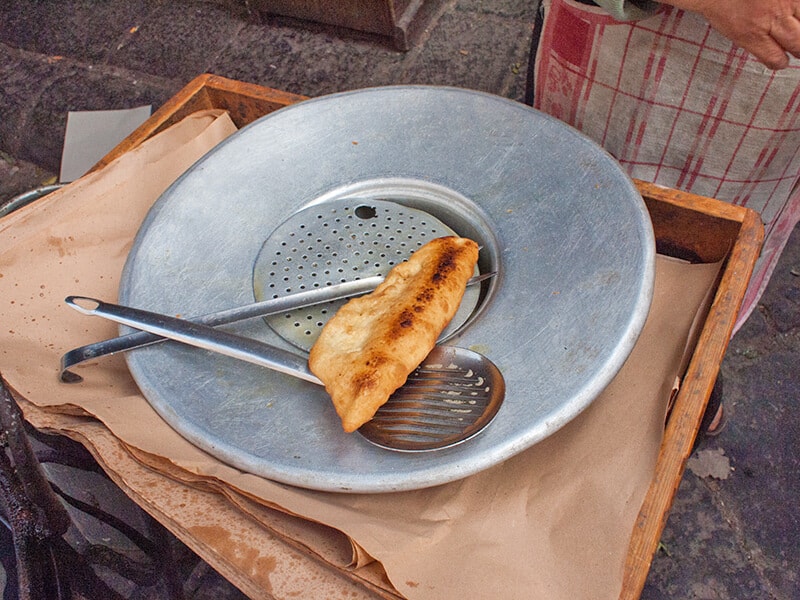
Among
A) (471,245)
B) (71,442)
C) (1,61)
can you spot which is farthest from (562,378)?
(1,61)

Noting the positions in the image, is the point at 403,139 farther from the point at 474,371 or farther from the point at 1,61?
the point at 1,61

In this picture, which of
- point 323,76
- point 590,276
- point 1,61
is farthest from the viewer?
point 1,61

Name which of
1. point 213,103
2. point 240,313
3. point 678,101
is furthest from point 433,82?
point 240,313

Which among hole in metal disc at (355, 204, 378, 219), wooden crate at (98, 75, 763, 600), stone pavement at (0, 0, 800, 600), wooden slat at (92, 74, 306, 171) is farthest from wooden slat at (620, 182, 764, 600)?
stone pavement at (0, 0, 800, 600)

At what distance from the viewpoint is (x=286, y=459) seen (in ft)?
2.91

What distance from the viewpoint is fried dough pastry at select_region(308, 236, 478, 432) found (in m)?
0.89

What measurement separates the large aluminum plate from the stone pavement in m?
1.27

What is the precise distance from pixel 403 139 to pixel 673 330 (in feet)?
1.91

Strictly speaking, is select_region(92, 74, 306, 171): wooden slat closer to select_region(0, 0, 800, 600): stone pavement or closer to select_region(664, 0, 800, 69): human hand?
select_region(664, 0, 800, 69): human hand

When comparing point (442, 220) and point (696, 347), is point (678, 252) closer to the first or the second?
point (696, 347)

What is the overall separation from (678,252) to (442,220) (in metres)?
0.44

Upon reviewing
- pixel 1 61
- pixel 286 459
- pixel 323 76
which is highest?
pixel 286 459

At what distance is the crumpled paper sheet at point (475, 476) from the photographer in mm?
853

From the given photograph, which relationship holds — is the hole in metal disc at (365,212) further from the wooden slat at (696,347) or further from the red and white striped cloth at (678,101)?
the red and white striped cloth at (678,101)
